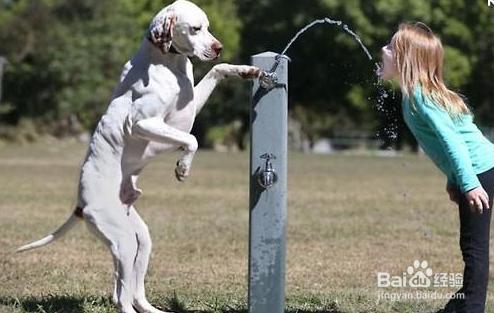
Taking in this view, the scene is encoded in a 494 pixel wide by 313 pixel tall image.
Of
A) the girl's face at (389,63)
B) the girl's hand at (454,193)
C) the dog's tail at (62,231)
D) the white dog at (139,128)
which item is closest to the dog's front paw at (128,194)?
the white dog at (139,128)

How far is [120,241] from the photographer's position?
5.70 metres

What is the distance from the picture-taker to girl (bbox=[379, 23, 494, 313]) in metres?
5.46

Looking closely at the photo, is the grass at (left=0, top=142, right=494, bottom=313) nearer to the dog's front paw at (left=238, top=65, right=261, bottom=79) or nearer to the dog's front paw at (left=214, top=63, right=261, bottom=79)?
the dog's front paw at (left=214, top=63, right=261, bottom=79)

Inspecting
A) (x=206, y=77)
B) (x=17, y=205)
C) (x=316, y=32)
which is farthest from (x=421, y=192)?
(x=316, y=32)

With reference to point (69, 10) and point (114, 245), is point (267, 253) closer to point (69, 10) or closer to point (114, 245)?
point (114, 245)

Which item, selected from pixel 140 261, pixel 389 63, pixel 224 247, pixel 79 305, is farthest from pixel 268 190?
pixel 224 247

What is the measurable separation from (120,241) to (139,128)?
66 centimetres

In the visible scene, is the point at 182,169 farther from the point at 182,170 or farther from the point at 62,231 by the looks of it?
the point at 62,231

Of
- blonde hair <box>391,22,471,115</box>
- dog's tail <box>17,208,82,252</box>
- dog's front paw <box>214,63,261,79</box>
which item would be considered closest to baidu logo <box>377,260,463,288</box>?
blonde hair <box>391,22,471,115</box>

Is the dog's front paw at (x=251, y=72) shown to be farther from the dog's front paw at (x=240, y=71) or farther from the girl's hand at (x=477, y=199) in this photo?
the girl's hand at (x=477, y=199)

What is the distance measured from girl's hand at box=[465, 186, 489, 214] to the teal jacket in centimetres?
3

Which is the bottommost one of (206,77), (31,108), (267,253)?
(267,253)

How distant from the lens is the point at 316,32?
48.0 m

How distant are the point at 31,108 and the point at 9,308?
41.7 meters
